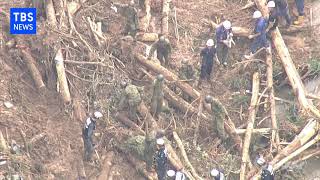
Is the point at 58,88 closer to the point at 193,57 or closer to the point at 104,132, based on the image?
the point at 104,132

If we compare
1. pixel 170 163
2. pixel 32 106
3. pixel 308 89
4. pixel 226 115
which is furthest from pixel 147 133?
pixel 308 89

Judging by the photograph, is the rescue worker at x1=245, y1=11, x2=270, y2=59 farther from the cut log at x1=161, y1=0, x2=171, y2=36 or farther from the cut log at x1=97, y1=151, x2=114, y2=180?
the cut log at x1=97, y1=151, x2=114, y2=180

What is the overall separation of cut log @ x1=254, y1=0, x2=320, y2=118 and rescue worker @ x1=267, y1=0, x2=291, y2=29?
1.20ft

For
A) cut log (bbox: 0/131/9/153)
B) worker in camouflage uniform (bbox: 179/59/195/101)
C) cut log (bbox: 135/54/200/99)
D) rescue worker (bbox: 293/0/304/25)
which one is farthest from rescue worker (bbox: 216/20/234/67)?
cut log (bbox: 0/131/9/153)

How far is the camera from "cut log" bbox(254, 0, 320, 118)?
39.2ft

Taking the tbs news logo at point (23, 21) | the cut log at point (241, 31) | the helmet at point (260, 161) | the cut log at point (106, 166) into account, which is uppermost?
the tbs news logo at point (23, 21)

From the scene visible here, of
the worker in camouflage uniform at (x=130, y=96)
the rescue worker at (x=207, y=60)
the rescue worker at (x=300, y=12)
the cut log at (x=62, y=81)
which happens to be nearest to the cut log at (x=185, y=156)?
the worker in camouflage uniform at (x=130, y=96)

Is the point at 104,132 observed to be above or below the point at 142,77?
below

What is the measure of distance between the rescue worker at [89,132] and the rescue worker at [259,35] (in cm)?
437

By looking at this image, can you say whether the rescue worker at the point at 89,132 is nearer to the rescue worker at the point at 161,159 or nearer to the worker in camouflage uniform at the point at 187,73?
the rescue worker at the point at 161,159

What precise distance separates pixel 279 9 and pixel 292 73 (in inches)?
71.7

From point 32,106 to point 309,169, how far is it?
592 cm

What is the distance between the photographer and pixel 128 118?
11930 mm

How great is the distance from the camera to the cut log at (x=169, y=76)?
12375 millimetres
